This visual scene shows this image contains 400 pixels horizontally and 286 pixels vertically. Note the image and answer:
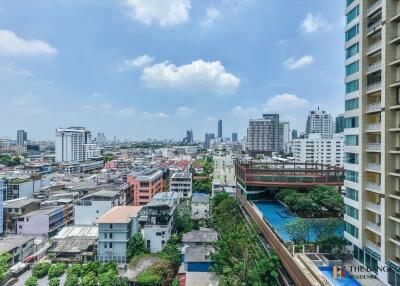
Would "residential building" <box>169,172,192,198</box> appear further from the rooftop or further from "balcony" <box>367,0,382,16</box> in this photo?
"balcony" <box>367,0,382,16</box>

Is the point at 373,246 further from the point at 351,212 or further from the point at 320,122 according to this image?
the point at 320,122

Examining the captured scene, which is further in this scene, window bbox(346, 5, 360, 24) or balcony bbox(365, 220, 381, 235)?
window bbox(346, 5, 360, 24)

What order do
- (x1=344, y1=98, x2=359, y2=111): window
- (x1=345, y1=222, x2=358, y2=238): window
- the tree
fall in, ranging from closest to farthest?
(x1=345, y1=222, x2=358, y2=238): window, (x1=344, y1=98, x2=359, y2=111): window, the tree

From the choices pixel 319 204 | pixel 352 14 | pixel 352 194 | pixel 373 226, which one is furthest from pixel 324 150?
pixel 373 226

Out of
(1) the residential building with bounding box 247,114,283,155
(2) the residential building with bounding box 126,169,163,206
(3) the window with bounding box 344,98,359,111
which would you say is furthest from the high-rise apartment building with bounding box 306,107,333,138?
(3) the window with bounding box 344,98,359,111

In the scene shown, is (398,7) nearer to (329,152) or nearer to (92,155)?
(329,152)

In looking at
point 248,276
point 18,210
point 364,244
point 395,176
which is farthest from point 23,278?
point 395,176

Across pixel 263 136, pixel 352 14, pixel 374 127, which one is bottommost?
pixel 374 127
